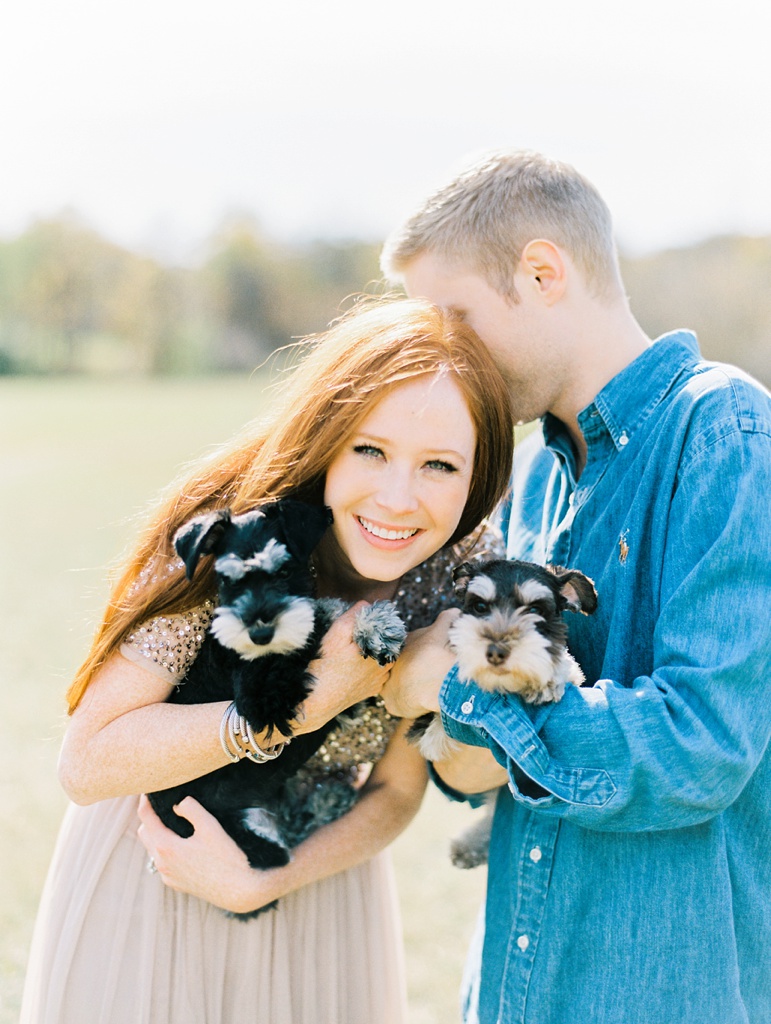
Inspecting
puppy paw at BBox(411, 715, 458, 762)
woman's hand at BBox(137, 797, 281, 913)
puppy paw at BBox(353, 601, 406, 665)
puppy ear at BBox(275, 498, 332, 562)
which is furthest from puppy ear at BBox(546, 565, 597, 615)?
woman's hand at BBox(137, 797, 281, 913)

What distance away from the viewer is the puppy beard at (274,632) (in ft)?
9.19

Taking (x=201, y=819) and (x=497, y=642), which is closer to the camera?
(x=497, y=642)

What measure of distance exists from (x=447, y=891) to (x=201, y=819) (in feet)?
12.9

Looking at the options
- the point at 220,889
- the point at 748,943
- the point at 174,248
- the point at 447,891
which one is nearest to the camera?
the point at 748,943

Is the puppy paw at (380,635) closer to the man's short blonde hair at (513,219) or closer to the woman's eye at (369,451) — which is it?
the woman's eye at (369,451)

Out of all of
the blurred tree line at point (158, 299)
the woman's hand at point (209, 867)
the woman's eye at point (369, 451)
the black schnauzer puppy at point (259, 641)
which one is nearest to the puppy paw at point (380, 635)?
the black schnauzer puppy at point (259, 641)

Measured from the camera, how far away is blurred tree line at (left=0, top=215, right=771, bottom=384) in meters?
73.3

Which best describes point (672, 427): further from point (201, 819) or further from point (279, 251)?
point (279, 251)

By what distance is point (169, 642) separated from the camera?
2910 millimetres

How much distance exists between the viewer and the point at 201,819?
9.93 feet

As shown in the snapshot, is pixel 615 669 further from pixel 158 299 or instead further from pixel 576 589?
pixel 158 299

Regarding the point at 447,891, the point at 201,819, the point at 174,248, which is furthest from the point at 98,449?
the point at 174,248

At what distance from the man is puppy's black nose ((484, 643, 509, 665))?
0.11m

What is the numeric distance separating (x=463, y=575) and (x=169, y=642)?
1038 millimetres
